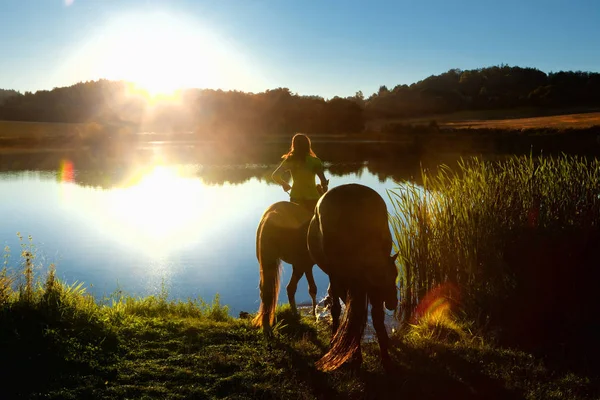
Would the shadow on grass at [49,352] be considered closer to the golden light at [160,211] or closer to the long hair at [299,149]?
the long hair at [299,149]

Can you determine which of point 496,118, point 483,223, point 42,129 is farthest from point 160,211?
point 42,129

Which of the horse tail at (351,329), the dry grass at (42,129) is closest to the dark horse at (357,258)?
the horse tail at (351,329)

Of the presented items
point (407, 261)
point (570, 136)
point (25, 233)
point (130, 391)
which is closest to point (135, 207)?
point (25, 233)

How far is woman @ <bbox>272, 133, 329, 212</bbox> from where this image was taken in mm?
6781

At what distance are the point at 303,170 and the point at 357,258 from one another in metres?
2.58

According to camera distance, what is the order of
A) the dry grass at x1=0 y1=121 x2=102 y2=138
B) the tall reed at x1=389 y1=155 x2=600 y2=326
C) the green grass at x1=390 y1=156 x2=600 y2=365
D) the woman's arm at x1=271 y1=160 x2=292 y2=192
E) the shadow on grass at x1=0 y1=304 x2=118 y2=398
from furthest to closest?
the dry grass at x1=0 y1=121 x2=102 y2=138, the woman's arm at x1=271 y1=160 x2=292 y2=192, the tall reed at x1=389 y1=155 x2=600 y2=326, the green grass at x1=390 y1=156 x2=600 y2=365, the shadow on grass at x1=0 y1=304 x2=118 y2=398

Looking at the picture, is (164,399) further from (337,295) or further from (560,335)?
(560,335)

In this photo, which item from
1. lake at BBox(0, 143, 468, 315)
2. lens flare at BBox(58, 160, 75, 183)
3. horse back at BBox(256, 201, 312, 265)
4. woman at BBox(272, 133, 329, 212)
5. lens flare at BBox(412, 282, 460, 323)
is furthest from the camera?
lens flare at BBox(58, 160, 75, 183)

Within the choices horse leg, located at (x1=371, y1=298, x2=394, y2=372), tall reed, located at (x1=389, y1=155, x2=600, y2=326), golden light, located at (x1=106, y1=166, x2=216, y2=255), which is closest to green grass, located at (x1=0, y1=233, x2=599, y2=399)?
horse leg, located at (x1=371, y1=298, x2=394, y2=372)

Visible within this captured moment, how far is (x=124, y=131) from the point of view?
300ft

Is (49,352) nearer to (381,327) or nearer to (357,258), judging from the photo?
(357,258)

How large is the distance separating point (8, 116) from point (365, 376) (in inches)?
4416

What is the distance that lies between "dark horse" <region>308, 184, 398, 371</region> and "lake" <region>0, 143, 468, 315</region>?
5124mm

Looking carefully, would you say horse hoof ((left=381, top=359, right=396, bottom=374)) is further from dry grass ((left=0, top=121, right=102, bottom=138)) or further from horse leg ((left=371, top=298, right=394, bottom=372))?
dry grass ((left=0, top=121, right=102, bottom=138))
